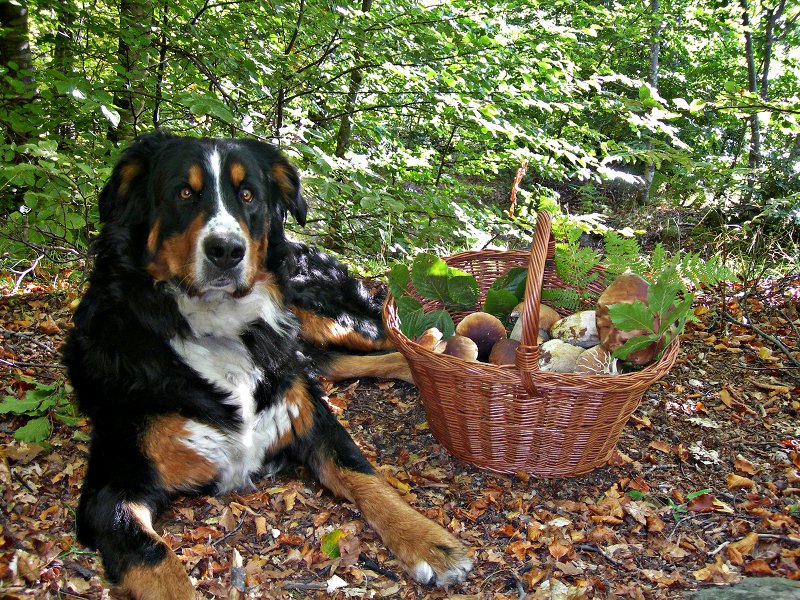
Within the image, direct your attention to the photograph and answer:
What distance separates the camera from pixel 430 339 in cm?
273

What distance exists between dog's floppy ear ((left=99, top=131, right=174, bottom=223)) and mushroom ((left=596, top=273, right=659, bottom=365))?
1.96m

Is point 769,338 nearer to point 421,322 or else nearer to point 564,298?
point 564,298

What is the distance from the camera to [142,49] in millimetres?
3934

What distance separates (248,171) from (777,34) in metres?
10.6

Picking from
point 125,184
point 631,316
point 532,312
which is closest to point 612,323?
point 631,316

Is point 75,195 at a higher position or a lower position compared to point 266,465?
higher

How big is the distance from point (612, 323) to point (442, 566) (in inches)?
45.3

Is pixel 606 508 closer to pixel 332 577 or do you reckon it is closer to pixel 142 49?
pixel 332 577

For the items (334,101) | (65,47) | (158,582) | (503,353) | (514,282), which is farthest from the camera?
(334,101)

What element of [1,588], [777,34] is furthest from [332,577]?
[777,34]

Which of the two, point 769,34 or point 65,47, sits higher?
point 769,34

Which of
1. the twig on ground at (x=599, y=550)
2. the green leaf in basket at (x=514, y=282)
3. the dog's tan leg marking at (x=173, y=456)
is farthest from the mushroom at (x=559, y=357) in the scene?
the dog's tan leg marking at (x=173, y=456)

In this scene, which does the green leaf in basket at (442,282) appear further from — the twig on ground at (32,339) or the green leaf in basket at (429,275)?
the twig on ground at (32,339)

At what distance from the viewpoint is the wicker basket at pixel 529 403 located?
7.49ft
